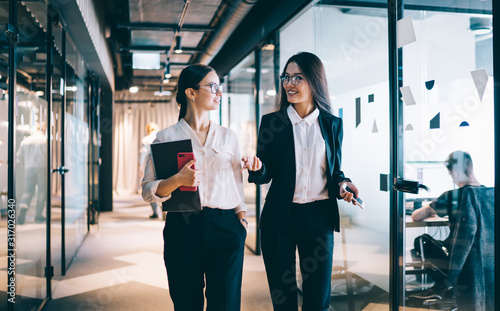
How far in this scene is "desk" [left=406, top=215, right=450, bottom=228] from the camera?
1.91 m

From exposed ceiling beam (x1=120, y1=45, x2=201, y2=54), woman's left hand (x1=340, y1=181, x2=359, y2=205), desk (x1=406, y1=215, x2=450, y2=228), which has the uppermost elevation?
exposed ceiling beam (x1=120, y1=45, x2=201, y2=54)

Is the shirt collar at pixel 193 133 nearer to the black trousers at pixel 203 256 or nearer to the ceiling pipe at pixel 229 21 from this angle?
the black trousers at pixel 203 256

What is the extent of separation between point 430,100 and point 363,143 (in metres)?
0.76

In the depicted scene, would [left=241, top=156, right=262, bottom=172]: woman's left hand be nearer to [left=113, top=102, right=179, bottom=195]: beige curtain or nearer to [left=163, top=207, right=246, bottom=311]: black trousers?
[left=163, top=207, right=246, bottom=311]: black trousers

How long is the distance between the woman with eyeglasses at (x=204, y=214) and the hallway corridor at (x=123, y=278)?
158cm

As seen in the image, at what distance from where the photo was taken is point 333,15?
2988 mm

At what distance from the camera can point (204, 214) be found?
177 cm

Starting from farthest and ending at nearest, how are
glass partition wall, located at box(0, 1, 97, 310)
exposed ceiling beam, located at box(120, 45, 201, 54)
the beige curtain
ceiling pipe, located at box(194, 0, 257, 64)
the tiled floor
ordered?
the beige curtain < exposed ceiling beam, located at box(120, 45, 201, 54) < ceiling pipe, located at box(194, 0, 257, 64) < the tiled floor < glass partition wall, located at box(0, 1, 97, 310)

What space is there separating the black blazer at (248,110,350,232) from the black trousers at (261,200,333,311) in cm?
5

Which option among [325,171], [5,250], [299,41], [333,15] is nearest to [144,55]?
[299,41]

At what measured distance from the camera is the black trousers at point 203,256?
1768 millimetres

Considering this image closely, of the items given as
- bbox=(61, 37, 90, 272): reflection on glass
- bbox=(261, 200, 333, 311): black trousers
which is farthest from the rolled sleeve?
bbox=(61, 37, 90, 272): reflection on glass

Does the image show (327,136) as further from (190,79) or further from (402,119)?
(190,79)

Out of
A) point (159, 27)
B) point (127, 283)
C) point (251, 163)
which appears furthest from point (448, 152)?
point (159, 27)
